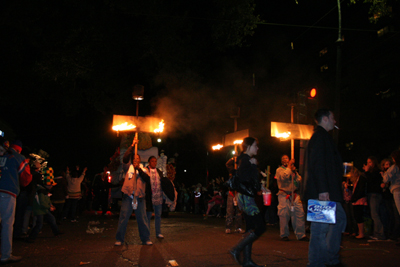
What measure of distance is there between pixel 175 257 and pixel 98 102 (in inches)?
340

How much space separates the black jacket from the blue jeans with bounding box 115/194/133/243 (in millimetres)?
3546

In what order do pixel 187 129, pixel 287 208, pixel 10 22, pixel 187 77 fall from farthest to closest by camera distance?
pixel 187 129, pixel 187 77, pixel 10 22, pixel 287 208

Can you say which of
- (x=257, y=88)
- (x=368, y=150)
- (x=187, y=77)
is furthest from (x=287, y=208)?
(x=368, y=150)

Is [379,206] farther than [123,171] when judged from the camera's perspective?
Yes

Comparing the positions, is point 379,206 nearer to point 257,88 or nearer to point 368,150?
point 257,88

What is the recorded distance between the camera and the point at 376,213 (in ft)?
24.0

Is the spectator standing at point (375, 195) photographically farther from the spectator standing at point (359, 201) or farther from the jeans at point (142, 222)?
the jeans at point (142, 222)

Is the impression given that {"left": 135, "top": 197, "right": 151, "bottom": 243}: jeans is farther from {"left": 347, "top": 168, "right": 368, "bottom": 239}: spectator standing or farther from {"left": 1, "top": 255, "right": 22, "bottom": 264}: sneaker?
{"left": 347, "top": 168, "right": 368, "bottom": 239}: spectator standing

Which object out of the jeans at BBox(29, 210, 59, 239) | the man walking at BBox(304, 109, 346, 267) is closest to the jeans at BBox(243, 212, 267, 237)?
the man walking at BBox(304, 109, 346, 267)

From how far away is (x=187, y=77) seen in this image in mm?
12211

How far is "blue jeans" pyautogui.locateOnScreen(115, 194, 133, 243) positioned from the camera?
6062 millimetres

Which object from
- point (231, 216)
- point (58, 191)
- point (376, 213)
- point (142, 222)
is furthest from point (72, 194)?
point (376, 213)

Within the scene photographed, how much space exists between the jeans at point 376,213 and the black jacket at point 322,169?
4.49 metres

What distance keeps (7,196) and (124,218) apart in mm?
2071
